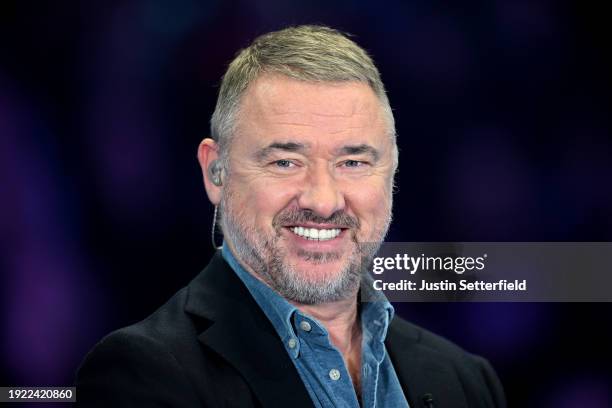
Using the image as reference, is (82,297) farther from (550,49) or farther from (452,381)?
(550,49)

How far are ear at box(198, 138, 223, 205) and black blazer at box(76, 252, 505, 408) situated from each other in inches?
9.3

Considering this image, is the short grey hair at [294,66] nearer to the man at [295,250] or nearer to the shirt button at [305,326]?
the man at [295,250]

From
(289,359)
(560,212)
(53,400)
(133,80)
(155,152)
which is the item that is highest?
(133,80)

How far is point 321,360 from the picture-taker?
248 cm

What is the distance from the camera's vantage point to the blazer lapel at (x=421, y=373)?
2.66m

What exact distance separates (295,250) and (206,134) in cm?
66

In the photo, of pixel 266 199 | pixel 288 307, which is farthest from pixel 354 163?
pixel 288 307

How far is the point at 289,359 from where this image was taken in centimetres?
244

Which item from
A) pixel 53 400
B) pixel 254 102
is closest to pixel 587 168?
pixel 254 102

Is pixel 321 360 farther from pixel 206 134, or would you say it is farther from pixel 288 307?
pixel 206 134

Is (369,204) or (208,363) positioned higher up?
(369,204)

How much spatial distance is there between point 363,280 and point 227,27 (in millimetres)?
991

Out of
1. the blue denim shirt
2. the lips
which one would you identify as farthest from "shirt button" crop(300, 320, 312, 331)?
the lips

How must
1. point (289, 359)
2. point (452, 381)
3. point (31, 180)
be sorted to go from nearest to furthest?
point (289, 359)
point (452, 381)
point (31, 180)
